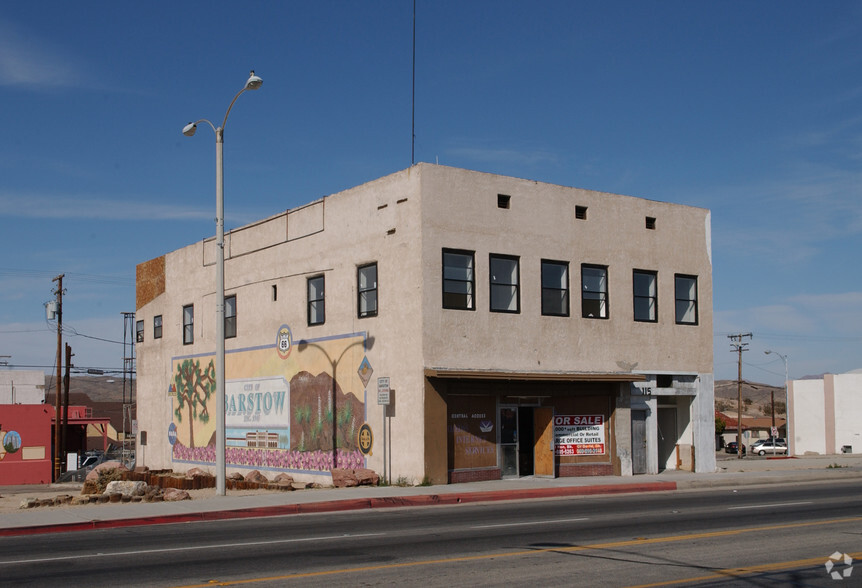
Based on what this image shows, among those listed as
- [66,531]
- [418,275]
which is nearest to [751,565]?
[66,531]

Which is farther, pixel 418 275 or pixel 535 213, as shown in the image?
pixel 535 213

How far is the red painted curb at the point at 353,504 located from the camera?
54.4 ft

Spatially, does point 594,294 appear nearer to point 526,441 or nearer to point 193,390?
point 526,441

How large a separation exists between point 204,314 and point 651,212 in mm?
17604

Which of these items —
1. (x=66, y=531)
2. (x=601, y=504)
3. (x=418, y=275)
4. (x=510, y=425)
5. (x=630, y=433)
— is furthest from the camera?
(x=630, y=433)

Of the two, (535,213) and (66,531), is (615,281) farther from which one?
(66,531)

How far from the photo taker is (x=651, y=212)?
98.8 feet

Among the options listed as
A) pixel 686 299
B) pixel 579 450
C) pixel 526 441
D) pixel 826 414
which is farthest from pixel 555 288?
pixel 826 414

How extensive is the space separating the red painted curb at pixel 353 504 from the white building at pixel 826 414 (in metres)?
51.5

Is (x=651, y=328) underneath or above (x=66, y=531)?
above

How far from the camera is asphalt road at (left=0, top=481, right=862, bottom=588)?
10.4 metres

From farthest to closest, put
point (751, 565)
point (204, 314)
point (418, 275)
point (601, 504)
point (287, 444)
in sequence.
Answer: point (204, 314) < point (287, 444) < point (418, 275) < point (601, 504) < point (751, 565)

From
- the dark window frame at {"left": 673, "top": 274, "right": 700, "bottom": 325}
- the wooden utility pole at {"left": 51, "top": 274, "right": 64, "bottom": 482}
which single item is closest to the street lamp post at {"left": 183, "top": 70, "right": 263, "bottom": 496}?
the dark window frame at {"left": 673, "top": 274, "right": 700, "bottom": 325}

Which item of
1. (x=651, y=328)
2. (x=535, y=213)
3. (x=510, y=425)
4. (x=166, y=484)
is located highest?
(x=535, y=213)
